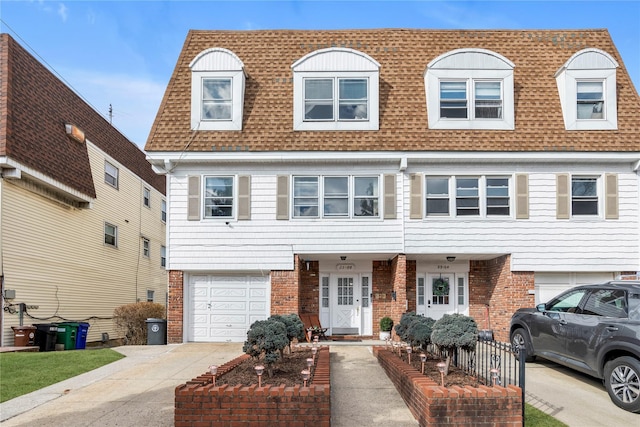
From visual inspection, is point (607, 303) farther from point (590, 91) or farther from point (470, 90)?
point (590, 91)

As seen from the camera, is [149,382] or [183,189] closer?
[149,382]

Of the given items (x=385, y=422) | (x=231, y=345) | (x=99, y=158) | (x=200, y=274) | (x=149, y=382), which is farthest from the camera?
(x=99, y=158)

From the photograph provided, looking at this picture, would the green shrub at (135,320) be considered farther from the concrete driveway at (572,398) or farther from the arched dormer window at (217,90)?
the concrete driveway at (572,398)

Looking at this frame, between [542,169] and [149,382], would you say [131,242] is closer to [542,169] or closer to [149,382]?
[149,382]

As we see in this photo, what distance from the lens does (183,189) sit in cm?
1505

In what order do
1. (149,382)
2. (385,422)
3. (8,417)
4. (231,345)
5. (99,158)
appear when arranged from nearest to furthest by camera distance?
(385,422) < (8,417) < (149,382) < (231,345) < (99,158)

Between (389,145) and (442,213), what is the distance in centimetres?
244

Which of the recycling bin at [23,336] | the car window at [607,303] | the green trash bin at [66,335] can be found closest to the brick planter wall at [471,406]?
the car window at [607,303]

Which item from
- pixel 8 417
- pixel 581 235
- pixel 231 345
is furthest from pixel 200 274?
pixel 581 235

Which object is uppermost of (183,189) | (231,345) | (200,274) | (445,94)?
(445,94)

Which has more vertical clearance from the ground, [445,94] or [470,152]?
[445,94]

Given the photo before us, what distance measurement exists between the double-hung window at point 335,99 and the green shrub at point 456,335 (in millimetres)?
→ 8743

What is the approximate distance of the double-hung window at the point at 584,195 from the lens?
14.8m

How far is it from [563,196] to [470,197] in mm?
2552
